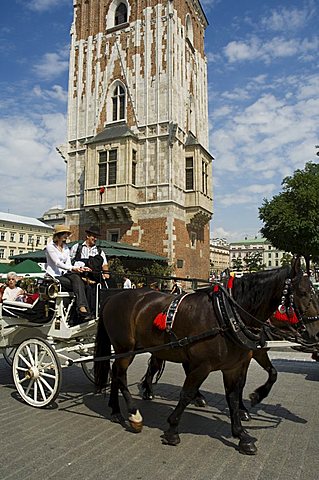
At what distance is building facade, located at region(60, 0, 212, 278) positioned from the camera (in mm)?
24672

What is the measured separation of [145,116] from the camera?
2559cm

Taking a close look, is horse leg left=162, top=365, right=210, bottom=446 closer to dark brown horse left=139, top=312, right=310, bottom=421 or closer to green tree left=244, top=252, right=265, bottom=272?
dark brown horse left=139, top=312, right=310, bottom=421

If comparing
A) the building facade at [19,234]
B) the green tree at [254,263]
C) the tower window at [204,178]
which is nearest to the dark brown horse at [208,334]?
the tower window at [204,178]

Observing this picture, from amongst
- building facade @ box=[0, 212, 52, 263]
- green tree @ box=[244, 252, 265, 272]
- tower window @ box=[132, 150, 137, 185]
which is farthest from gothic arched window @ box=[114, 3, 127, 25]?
building facade @ box=[0, 212, 52, 263]

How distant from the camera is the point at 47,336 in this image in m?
5.84

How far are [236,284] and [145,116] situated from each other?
22704 mm

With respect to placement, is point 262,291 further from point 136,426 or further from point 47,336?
point 47,336

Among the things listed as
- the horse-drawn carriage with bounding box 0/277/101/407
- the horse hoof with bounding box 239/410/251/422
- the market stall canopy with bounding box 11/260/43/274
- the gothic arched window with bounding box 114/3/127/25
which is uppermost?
the gothic arched window with bounding box 114/3/127/25

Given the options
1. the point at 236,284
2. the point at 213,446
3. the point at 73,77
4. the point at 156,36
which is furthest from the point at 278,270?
the point at 73,77

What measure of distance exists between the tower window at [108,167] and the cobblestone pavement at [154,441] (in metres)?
19.6

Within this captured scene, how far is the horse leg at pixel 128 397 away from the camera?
15.1 feet

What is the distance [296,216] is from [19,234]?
60.5 m

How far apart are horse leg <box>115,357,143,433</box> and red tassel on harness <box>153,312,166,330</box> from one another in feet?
2.27

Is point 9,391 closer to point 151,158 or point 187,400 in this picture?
point 187,400
